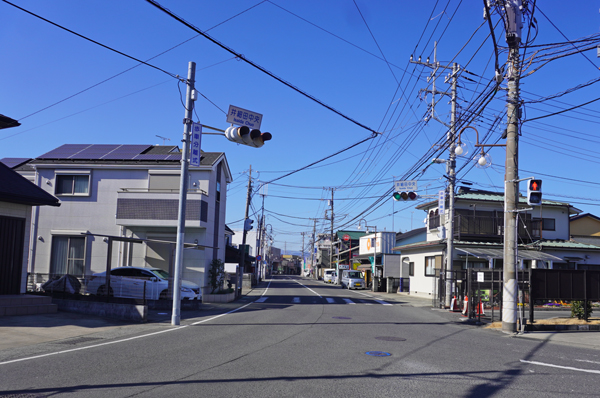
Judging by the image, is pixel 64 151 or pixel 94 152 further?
pixel 64 151

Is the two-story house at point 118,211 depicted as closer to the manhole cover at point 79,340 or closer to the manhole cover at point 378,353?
the manhole cover at point 79,340

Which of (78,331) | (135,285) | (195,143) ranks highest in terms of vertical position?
(195,143)

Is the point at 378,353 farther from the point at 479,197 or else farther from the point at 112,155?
the point at 479,197

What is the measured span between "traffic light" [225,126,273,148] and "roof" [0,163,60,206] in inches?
300

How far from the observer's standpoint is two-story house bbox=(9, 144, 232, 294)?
2567 centimetres

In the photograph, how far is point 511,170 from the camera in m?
15.0

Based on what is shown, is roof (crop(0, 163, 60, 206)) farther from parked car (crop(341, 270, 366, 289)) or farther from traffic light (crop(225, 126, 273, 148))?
parked car (crop(341, 270, 366, 289))

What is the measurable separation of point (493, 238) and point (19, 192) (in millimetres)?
28779

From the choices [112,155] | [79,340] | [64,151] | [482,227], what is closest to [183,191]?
[79,340]

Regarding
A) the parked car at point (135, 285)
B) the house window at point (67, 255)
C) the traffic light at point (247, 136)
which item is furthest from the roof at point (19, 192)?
the house window at point (67, 255)

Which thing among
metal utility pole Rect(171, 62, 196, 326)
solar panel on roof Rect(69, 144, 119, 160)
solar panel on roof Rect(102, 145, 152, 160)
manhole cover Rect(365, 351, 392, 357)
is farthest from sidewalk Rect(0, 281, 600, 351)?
solar panel on roof Rect(69, 144, 119, 160)

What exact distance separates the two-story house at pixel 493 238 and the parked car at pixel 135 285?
56.6 feet

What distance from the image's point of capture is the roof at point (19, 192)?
48.7 feet

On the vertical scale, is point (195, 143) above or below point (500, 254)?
above
